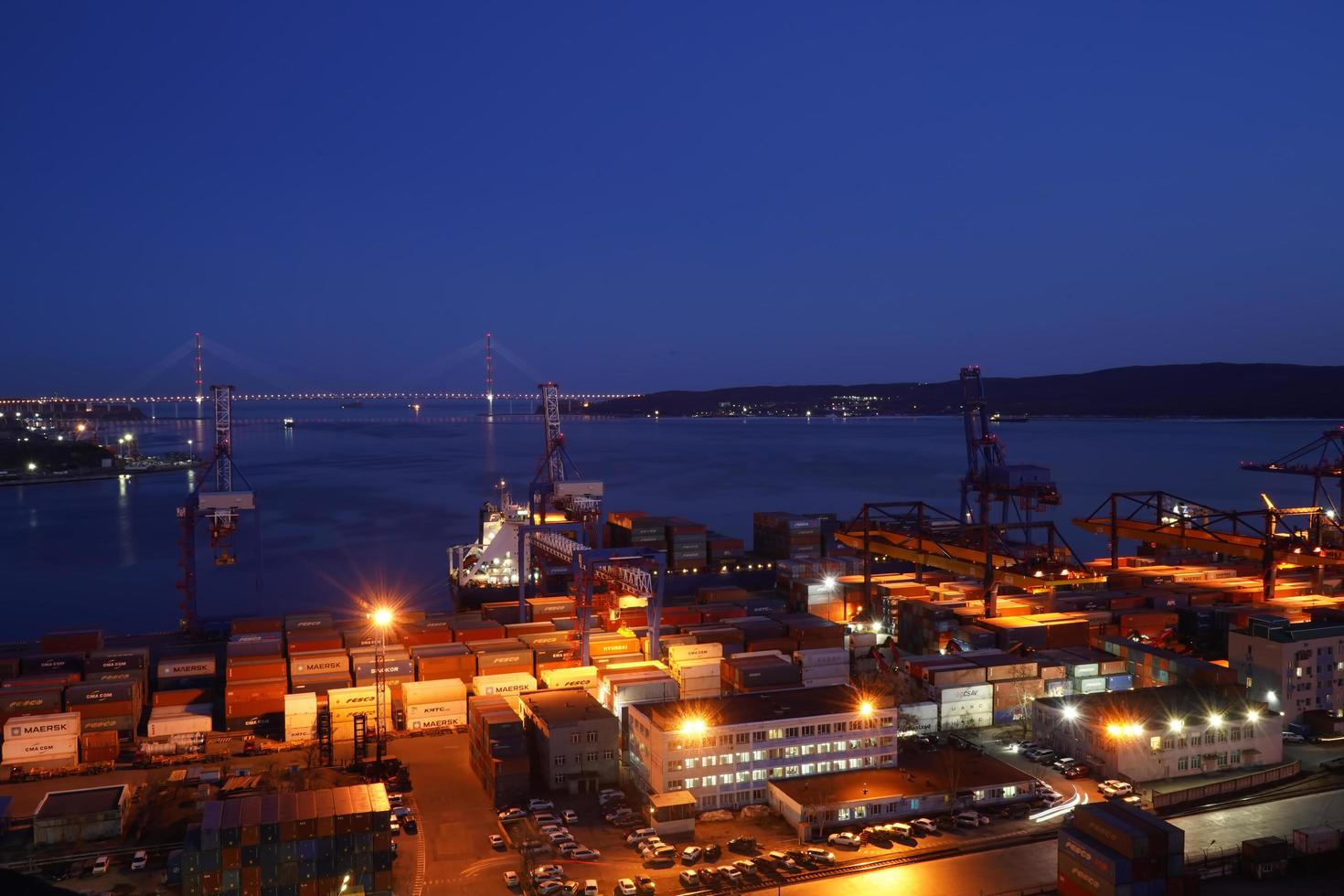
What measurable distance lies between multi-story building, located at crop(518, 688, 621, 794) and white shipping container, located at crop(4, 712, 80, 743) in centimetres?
302

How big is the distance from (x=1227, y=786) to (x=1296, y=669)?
5.21 feet

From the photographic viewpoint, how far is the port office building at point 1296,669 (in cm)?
686

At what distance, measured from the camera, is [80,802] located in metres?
5.37

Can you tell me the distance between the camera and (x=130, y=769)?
6441mm

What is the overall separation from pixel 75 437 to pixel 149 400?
4012 mm

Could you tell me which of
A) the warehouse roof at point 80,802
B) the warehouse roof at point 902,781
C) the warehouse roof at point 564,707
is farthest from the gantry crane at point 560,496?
the warehouse roof at point 80,802

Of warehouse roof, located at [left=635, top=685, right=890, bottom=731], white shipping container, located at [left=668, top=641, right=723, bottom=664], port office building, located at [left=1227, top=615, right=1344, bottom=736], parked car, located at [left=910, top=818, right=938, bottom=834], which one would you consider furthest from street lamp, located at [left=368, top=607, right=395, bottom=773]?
port office building, located at [left=1227, top=615, right=1344, bottom=736]

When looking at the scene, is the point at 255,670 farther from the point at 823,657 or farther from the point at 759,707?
the point at 823,657

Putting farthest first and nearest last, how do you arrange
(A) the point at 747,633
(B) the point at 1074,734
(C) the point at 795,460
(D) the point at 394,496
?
(C) the point at 795,460, (D) the point at 394,496, (A) the point at 747,633, (B) the point at 1074,734

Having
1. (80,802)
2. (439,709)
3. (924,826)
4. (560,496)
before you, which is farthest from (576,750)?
(560,496)

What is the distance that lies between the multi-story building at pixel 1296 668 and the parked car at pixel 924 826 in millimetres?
3090

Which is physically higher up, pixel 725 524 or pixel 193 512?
pixel 193 512

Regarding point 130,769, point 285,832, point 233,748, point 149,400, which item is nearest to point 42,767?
point 130,769

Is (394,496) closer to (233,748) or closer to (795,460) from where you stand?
(795,460)
